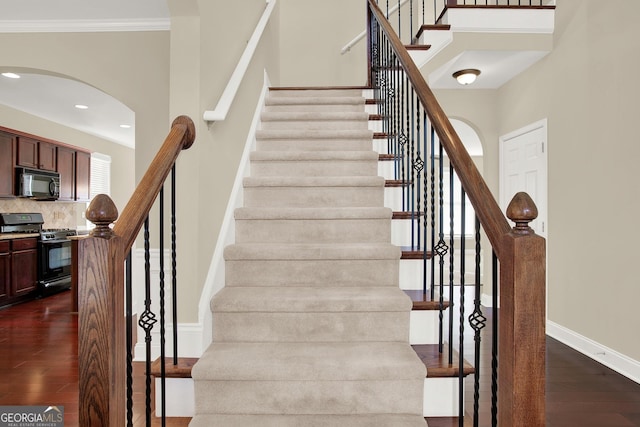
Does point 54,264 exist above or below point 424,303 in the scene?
below

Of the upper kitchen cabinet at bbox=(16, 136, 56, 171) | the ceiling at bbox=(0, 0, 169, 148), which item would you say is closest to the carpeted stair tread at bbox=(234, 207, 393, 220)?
the ceiling at bbox=(0, 0, 169, 148)

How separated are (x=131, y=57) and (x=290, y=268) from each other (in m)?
2.35

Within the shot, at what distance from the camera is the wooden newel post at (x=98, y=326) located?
101cm

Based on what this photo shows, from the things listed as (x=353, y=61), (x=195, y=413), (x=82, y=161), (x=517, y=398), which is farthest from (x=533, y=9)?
(x=82, y=161)

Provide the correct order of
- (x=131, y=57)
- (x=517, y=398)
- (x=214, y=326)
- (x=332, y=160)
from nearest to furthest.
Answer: (x=517, y=398)
(x=214, y=326)
(x=332, y=160)
(x=131, y=57)

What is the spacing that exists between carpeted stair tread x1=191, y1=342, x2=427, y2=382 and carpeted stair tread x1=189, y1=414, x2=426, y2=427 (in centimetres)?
14

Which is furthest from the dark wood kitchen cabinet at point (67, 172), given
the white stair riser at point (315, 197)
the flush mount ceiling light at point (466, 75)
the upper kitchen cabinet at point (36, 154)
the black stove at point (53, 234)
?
the flush mount ceiling light at point (466, 75)

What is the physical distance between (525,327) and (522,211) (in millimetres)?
300

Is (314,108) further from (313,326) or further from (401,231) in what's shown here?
(313,326)

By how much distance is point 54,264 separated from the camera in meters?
5.88

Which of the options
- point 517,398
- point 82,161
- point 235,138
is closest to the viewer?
point 517,398

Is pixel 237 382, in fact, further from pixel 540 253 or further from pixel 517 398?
pixel 540 253

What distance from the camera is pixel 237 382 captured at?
1572 millimetres

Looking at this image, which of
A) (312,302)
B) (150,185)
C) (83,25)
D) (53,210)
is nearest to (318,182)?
(312,302)
